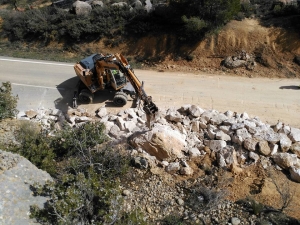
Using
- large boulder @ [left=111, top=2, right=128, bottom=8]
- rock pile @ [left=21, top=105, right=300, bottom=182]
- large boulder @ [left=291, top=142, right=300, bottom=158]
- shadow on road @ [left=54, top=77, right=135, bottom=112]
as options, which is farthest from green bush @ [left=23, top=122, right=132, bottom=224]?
large boulder @ [left=111, top=2, right=128, bottom=8]

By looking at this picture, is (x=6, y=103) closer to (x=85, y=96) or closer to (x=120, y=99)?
(x=85, y=96)

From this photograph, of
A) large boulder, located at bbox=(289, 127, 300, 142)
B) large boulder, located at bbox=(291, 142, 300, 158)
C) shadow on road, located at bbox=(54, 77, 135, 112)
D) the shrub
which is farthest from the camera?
shadow on road, located at bbox=(54, 77, 135, 112)

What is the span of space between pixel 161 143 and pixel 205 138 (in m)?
2.48

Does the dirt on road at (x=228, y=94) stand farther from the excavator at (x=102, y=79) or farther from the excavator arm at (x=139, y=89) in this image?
the excavator arm at (x=139, y=89)

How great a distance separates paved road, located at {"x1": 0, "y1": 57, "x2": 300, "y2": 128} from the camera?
17.2 meters

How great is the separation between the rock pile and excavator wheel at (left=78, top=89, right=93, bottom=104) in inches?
59.9

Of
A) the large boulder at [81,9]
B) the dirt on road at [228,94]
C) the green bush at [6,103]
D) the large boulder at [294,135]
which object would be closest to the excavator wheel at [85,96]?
the dirt on road at [228,94]

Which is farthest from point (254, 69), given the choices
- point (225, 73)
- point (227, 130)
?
point (227, 130)

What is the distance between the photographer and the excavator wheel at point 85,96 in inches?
691

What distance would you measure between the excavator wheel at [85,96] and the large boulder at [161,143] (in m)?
4.46

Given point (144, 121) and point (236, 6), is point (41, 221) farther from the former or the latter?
point (236, 6)

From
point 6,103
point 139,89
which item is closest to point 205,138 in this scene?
point 139,89

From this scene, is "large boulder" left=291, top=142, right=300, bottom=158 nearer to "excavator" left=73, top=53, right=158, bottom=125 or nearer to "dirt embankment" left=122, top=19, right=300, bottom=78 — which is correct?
"dirt embankment" left=122, top=19, right=300, bottom=78

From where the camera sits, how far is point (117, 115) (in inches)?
664
